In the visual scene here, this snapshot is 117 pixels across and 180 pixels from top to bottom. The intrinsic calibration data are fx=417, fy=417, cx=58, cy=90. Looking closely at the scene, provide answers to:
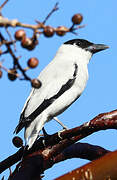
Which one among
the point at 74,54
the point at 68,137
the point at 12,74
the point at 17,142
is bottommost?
the point at 12,74

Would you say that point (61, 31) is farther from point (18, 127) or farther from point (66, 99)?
point (66, 99)

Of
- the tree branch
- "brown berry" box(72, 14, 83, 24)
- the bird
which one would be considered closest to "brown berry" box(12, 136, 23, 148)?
the tree branch

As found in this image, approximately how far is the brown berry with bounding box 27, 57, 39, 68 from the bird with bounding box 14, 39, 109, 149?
1868 millimetres

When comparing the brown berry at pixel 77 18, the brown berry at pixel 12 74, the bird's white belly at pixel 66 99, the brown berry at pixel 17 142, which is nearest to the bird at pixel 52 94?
the bird's white belly at pixel 66 99

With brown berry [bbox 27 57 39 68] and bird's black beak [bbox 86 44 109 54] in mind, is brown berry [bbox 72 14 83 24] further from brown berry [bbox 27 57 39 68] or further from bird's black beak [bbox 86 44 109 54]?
bird's black beak [bbox 86 44 109 54]

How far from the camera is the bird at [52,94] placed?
10.7ft

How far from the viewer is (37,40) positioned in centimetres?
106

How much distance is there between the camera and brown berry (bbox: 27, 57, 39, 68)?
112cm

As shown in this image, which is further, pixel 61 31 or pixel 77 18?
pixel 77 18

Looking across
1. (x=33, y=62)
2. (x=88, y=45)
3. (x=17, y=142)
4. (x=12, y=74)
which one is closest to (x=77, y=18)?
(x=33, y=62)

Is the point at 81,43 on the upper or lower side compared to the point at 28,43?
upper

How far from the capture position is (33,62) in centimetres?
113

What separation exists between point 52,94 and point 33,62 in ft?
7.59

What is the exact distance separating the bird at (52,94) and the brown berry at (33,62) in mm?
1868
